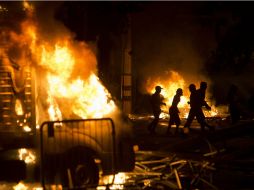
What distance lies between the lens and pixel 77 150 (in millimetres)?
8172

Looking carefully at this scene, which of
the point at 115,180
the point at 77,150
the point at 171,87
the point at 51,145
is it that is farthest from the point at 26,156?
the point at 171,87

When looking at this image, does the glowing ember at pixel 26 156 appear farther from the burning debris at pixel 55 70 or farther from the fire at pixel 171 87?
the fire at pixel 171 87

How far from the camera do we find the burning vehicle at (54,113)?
806 centimetres

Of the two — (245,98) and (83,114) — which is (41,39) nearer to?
(83,114)

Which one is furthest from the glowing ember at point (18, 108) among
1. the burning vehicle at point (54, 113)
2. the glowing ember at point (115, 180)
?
the glowing ember at point (115, 180)

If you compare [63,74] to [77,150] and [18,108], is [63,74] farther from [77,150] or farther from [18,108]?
[77,150]

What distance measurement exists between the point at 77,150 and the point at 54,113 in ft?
3.65

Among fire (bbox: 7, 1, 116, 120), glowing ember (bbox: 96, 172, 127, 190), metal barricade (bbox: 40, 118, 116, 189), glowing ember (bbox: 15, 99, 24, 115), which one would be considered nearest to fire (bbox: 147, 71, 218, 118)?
fire (bbox: 7, 1, 116, 120)

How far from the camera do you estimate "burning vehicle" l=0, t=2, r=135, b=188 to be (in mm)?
8062

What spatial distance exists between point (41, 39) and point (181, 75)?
50.1ft

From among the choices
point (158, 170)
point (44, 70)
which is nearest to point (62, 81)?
point (44, 70)

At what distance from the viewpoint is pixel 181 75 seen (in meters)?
24.0

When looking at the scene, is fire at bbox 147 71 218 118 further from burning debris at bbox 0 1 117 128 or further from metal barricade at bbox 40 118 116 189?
metal barricade at bbox 40 118 116 189

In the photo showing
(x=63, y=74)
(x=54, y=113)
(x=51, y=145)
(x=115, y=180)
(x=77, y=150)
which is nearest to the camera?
(x=51, y=145)
